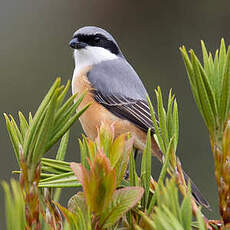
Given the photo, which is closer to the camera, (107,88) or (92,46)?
(107,88)

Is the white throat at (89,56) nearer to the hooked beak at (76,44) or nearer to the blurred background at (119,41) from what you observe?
the hooked beak at (76,44)

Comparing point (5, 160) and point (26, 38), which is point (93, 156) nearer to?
point (5, 160)

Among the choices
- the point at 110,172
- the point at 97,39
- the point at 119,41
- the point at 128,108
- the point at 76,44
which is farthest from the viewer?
the point at 119,41

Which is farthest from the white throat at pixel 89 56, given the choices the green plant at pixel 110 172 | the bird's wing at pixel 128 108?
the green plant at pixel 110 172

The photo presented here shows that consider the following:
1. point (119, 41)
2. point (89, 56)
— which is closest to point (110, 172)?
point (89, 56)

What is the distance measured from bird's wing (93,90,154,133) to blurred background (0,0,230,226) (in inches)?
38.0

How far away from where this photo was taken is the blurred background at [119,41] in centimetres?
339

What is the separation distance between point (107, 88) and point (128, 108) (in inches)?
6.6

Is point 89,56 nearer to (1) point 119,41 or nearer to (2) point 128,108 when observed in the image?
(2) point 128,108

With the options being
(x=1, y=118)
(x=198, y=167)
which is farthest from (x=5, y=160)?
(x=198, y=167)

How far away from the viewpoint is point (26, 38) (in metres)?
3.46

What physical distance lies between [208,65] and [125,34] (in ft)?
10.0

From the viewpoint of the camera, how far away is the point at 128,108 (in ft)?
7.81

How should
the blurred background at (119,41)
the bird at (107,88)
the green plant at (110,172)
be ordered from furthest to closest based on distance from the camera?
the blurred background at (119,41), the bird at (107,88), the green plant at (110,172)
